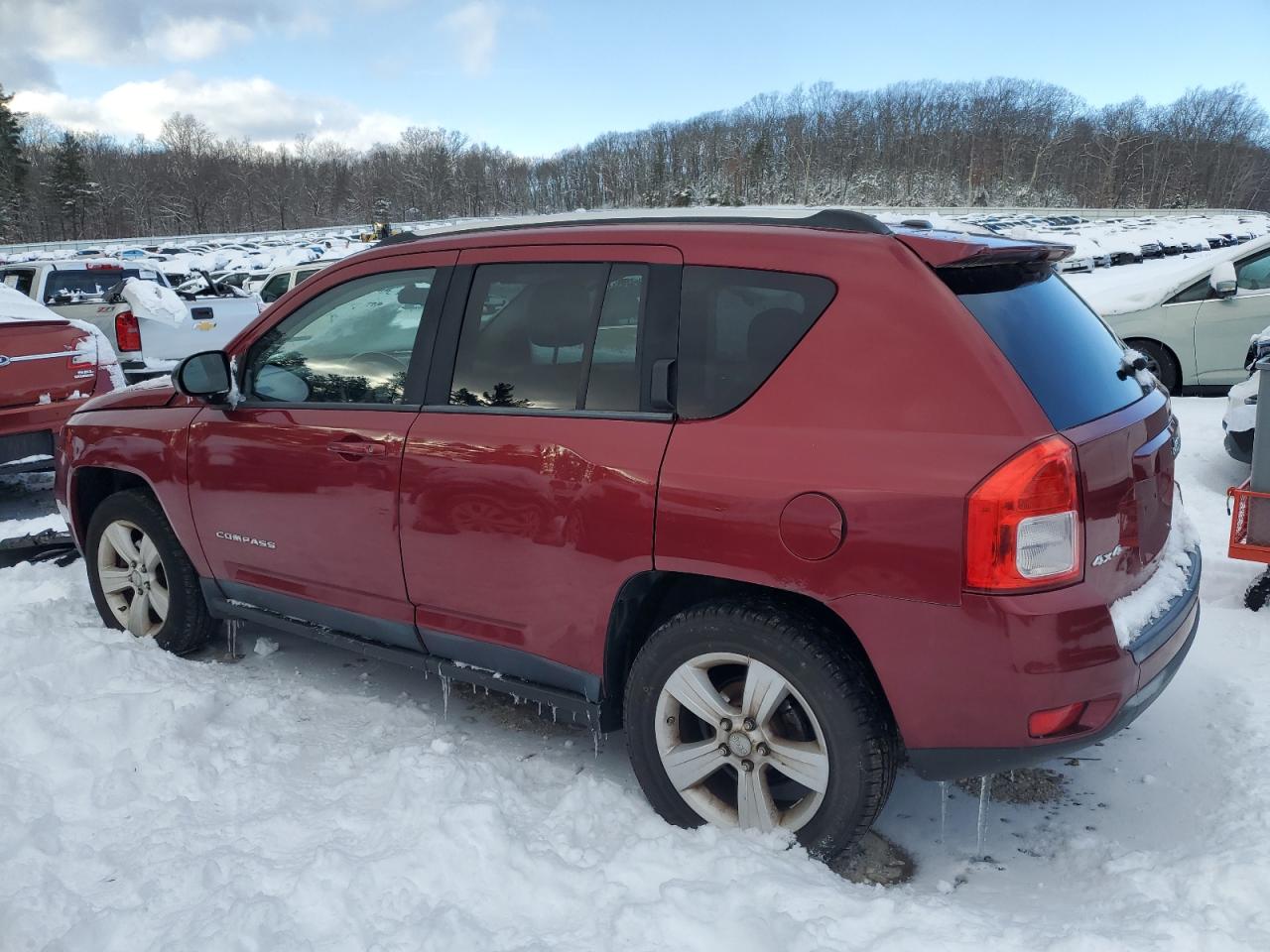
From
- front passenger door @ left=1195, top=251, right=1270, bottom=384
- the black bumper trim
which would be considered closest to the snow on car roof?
the black bumper trim

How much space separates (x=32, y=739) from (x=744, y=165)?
461 ft

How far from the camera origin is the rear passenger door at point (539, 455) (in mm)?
2756

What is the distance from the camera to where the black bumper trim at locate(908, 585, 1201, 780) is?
235 cm

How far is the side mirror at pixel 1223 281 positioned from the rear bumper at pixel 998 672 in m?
7.80

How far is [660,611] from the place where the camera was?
2963mm

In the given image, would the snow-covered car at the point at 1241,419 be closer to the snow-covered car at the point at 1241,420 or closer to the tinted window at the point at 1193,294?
the snow-covered car at the point at 1241,420

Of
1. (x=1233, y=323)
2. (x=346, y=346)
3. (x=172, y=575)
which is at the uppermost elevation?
(x=346, y=346)

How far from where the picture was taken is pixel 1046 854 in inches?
109

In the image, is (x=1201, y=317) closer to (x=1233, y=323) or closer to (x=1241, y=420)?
(x=1233, y=323)

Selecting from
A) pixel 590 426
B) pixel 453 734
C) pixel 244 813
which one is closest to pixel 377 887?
pixel 244 813

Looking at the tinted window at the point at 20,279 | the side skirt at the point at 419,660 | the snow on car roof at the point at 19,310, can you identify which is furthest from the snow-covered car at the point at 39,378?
the tinted window at the point at 20,279

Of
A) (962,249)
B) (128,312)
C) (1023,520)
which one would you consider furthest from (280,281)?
(1023,520)

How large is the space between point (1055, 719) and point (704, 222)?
1.74 meters

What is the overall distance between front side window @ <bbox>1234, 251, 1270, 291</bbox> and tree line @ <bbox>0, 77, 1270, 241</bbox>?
9846 cm
